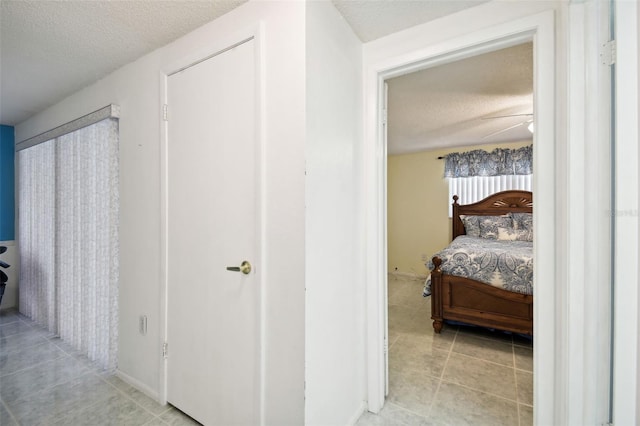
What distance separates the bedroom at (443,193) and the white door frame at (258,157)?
125 cm

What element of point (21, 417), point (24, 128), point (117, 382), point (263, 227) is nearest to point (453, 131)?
point (263, 227)

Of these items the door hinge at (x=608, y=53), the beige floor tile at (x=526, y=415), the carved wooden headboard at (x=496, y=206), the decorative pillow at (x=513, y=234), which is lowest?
the beige floor tile at (x=526, y=415)

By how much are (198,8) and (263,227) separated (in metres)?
1.19

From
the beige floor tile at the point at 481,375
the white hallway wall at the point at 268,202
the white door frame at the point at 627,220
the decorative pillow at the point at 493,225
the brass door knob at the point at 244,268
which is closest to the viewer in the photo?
the white door frame at the point at 627,220

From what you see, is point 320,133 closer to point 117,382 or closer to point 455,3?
point 455,3

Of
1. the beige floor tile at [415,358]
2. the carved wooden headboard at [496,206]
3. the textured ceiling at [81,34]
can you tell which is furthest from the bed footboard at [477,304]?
the textured ceiling at [81,34]

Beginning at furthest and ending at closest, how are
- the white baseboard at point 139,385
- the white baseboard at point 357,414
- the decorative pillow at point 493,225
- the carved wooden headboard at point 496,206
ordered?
the carved wooden headboard at point 496,206 → the decorative pillow at point 493,225 → the white baseboard at point 139,385 → the white baseboard at point 357,414

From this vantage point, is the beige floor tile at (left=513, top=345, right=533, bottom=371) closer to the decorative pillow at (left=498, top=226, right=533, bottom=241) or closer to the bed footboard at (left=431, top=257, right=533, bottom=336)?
the bed footboard at (left=431, top=257, right=533, bottom=336)

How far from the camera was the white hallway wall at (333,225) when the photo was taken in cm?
117

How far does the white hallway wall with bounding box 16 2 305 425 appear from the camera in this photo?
45.4 inches

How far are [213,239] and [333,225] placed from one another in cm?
67

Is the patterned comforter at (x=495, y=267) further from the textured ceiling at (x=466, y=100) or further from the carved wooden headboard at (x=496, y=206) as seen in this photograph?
the carved wooden headboard at (x=496, y=206)

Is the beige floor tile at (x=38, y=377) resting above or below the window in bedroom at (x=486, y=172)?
below

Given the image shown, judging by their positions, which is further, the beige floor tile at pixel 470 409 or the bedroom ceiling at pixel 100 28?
the beige floor tile at pixel 470 409
